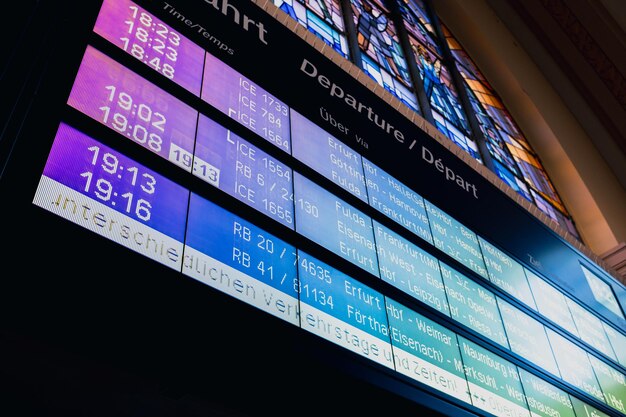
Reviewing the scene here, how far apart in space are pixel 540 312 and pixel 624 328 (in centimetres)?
153

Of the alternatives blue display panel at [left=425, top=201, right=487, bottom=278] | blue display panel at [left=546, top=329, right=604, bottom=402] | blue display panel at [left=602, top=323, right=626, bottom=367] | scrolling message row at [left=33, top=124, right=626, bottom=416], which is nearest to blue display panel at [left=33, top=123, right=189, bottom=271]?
scrolling message row at [left=33, top=124, right=626, bottom=416]

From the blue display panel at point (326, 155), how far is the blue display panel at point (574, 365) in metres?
1.99

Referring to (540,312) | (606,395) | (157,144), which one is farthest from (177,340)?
(606,395)

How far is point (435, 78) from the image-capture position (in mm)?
8297

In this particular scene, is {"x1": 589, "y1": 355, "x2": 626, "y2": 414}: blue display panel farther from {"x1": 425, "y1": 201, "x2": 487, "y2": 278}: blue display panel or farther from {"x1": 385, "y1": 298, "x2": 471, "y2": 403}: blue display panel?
{"x1": 385, "y1": 298, "x2": 471, "y2": 403}: blue display panel

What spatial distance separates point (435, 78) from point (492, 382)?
515 cm

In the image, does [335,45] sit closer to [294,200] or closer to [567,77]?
[294,200]

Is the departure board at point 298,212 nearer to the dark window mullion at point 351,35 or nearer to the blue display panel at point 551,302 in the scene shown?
the blue display panel at point 551,302

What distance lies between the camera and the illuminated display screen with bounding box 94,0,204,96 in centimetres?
333

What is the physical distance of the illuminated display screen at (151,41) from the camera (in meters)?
3.33

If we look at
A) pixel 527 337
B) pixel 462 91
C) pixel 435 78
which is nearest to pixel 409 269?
pixel 527 337

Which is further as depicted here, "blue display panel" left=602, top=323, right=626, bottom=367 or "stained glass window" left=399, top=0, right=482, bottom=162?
"stained glass window" left=399, top=0, right=482, bottom=162

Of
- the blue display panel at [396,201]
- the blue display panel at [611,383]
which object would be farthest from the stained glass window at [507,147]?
the blue display panel at [396,201]

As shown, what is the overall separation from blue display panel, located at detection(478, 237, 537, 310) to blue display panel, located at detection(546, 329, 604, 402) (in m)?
0.32
